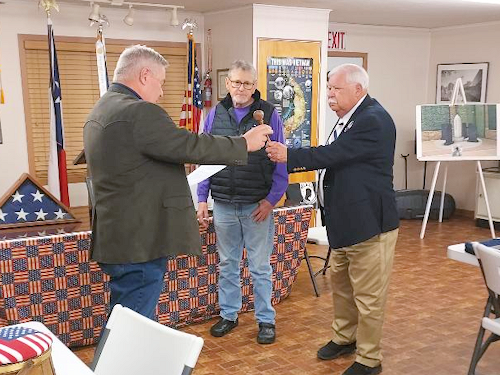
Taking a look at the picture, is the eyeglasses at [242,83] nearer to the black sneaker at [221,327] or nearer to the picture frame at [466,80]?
the black sneaker at [221,327]

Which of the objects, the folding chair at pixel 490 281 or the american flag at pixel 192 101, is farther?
the american flag at pixel 192 101

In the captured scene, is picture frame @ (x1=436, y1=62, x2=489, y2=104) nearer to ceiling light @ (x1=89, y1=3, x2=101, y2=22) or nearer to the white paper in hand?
ceiling light @ (x1=89, y1=3, x2=101, y2=22)

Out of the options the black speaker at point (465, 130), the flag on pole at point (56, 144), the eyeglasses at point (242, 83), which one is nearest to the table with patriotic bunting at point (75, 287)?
the eyeglasses at point (242, 83)

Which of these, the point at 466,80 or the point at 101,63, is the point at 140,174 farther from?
the point at 466,80

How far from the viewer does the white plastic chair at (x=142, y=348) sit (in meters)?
1.42

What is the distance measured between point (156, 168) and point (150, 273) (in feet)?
1.45

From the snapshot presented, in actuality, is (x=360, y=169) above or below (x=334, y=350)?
above

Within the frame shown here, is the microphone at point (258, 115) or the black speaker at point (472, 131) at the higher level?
the microphone at point (258, 115)

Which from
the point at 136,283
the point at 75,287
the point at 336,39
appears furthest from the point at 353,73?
the point at 336,39

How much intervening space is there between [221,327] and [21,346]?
98.8 inches

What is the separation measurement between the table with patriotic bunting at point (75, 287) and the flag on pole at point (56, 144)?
195cm

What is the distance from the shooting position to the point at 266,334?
3.32 m

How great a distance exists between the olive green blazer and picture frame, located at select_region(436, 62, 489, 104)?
559cm

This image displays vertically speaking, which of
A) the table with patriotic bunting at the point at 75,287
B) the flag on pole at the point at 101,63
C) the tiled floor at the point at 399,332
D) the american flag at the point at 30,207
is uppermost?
the flag on pole at the point at 101,63
